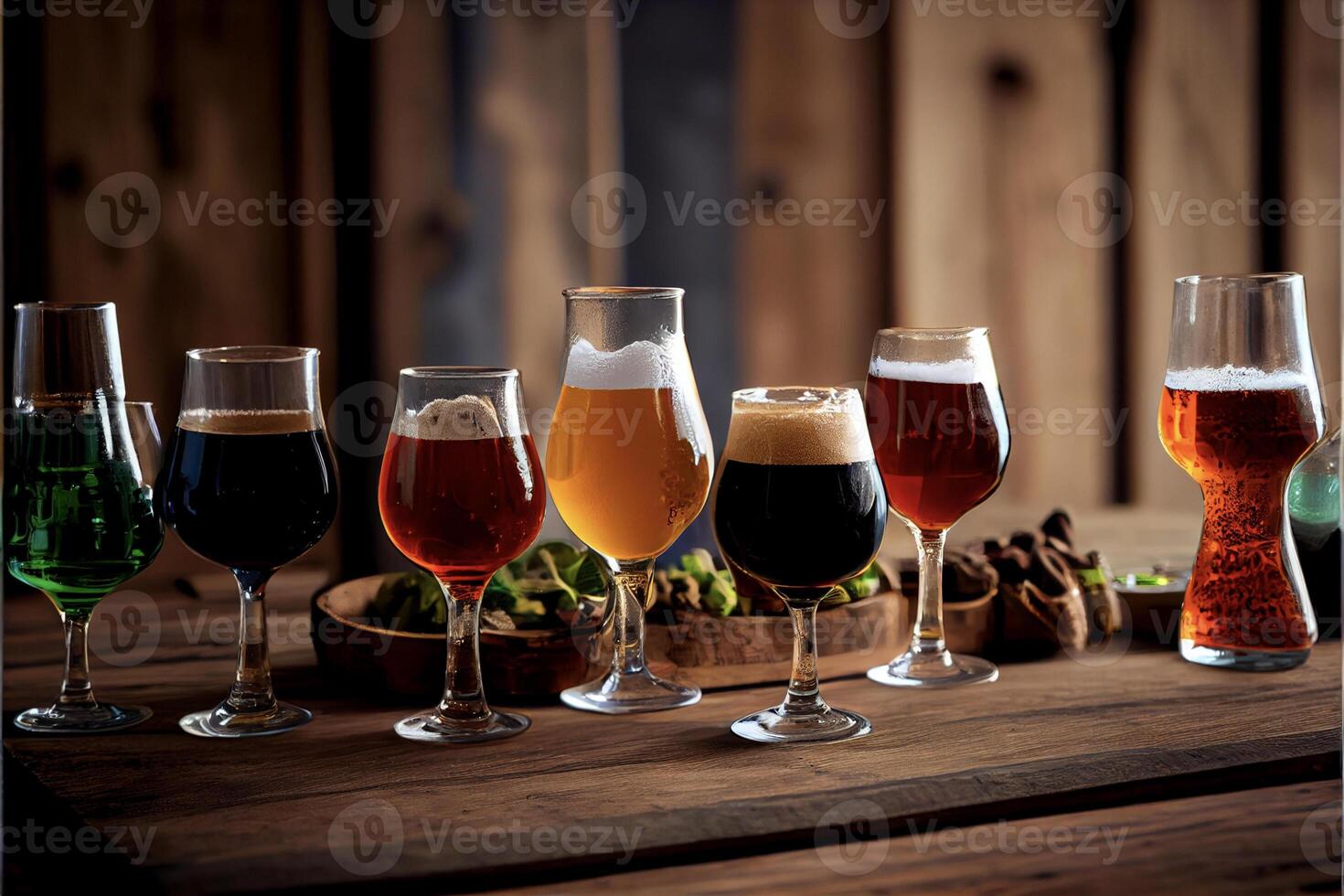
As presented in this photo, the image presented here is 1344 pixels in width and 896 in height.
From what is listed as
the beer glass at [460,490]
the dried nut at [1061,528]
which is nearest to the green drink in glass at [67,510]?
the beer glass at [460,490]

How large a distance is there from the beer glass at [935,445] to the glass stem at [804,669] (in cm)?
17

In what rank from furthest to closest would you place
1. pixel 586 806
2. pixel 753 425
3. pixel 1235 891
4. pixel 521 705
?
pixel 521 705, pixel 753 425, pixel 586 806, pixel 1235 891

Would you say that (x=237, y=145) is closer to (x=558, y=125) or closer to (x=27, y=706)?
(x=558, y=125)

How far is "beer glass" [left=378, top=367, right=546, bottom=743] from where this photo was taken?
110cm

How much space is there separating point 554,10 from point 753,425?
5.76 ft

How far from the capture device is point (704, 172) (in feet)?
9.48

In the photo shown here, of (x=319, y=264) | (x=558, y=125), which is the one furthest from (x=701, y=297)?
(x=319, y=264)

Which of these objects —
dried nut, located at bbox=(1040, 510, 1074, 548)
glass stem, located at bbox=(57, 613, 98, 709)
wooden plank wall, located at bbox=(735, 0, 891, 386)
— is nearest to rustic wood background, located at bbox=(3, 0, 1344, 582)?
wooden plank wall, located at bbox=(735, 0, 891, 386)

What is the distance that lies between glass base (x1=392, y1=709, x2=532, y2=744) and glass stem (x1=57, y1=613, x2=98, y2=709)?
268 millimetres

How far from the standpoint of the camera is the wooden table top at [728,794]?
0.85 metres

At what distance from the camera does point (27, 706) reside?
3.91 ft

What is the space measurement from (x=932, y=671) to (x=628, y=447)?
0.35 meters

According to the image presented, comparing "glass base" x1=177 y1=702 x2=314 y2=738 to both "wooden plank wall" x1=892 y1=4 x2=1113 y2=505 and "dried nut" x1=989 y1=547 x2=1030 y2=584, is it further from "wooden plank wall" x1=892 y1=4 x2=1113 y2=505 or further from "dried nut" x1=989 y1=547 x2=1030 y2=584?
"wooden plank wall" x1=892 y1=4 x2=1113 y2=505

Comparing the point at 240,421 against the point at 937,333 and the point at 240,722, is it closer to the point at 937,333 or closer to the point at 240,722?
the point at 240,722
